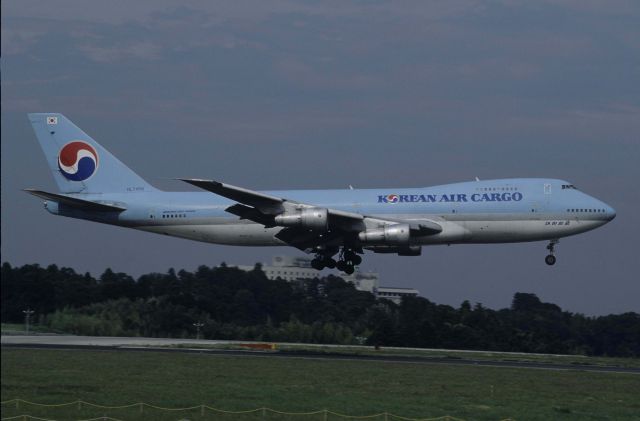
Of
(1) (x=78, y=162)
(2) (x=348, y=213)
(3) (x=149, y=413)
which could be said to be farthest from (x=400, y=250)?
(3) (x=149, y=413)

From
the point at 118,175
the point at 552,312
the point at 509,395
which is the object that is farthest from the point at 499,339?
the point at 552,312

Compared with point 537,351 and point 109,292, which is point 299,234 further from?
point 109,292

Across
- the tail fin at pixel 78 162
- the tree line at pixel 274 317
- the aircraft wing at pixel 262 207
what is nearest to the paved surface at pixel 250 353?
the tree line at pixel 274 317

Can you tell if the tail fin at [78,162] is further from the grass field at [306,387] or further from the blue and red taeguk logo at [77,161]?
the grass field at [306,387]

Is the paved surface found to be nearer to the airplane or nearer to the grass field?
the grass field

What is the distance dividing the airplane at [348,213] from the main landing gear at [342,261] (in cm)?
5

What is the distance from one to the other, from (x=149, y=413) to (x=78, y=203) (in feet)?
90.6

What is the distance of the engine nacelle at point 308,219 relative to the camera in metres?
51.6

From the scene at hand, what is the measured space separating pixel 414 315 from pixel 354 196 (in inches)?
1666

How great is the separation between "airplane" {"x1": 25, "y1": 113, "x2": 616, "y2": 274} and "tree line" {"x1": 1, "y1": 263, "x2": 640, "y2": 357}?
6484 mm

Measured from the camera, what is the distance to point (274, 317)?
375ft

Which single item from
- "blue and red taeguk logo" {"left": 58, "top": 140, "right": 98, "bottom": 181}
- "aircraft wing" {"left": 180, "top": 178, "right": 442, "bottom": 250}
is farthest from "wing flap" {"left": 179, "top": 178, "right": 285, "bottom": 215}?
"blue and red taeguk logo" {"left": 58, "top": 140, "right": 98, "bottom": 181}

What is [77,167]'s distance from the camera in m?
61.0

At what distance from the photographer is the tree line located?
237ft
